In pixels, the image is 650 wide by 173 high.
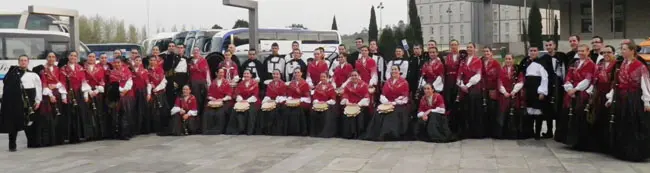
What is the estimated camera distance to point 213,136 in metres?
10.8

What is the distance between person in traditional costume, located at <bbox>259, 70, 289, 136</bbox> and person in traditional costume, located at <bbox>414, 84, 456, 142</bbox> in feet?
7.87

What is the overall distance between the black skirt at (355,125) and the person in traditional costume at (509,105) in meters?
2.02

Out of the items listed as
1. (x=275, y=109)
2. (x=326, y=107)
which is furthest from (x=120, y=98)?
(x=326, y=107)

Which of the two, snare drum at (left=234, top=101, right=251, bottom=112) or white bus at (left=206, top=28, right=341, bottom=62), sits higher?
white bus at (left=206, top=28, right=341, bottom=62)

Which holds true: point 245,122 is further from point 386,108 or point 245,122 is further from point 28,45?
point 28,45

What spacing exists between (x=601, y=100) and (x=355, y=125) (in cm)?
370

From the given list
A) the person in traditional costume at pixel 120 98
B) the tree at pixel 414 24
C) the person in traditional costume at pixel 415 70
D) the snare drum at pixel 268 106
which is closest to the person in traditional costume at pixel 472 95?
the person in traditional costume at pixel 415 70

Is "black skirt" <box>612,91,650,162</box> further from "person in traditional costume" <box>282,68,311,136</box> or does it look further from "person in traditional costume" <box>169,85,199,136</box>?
"person in traditional costume" <box>169,85,199,136</box>

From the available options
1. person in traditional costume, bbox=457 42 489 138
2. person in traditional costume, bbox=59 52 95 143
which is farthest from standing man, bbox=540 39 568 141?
person in traditional costume, bbox=59 52 95 143

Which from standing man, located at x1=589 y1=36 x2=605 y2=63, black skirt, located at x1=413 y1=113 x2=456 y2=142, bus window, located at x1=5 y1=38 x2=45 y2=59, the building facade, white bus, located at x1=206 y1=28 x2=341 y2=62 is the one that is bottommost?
black skirt, located at x1=413 y1=113 x2=456 y2=142

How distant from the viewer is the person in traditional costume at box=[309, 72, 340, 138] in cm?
1047

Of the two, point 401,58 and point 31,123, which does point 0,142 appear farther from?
point 401,58

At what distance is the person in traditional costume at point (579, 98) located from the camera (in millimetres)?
8414

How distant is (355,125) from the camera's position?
404 inches
